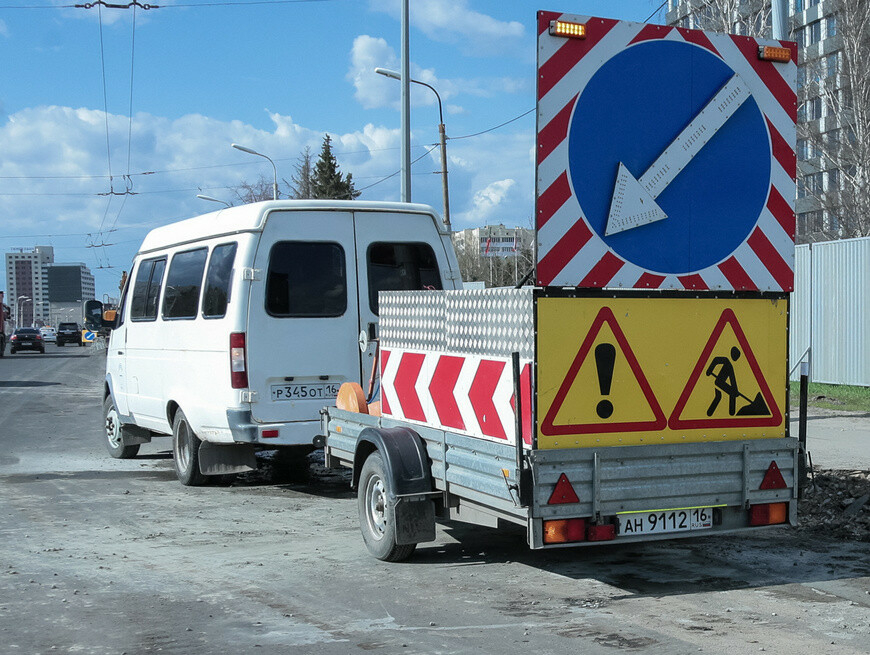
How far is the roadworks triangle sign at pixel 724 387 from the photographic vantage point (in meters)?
6.10

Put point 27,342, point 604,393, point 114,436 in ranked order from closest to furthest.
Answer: point 604,393
point 114,436
point 27,342

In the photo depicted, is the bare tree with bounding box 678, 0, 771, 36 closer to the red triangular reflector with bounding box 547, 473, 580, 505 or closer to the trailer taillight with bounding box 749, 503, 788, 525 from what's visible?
the trailer taillight with bounding box 749, 503, 788, 525

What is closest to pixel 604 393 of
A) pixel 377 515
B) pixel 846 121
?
pixel 377 515

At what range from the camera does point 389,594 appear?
238 inches

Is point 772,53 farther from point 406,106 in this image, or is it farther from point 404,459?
point 406,106

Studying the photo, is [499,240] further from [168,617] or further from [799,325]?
[168,617]

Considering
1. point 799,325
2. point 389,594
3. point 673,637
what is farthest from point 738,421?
point 799,325

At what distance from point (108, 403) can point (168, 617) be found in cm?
778

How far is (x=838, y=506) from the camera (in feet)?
27.8

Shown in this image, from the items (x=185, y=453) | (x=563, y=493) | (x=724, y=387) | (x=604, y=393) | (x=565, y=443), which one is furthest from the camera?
(x=185, y=453)

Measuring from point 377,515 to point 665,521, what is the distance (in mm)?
2018

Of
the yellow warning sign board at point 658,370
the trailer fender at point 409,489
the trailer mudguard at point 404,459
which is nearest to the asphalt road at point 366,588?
the trailer fender at point 409,489

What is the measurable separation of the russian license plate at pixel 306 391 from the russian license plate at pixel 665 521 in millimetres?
4122

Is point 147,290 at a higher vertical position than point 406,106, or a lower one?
lower
